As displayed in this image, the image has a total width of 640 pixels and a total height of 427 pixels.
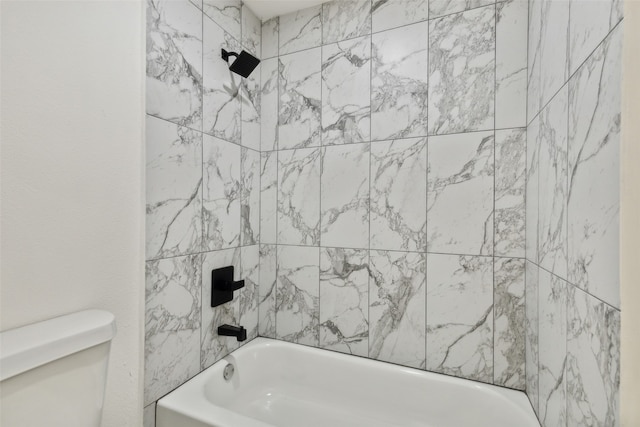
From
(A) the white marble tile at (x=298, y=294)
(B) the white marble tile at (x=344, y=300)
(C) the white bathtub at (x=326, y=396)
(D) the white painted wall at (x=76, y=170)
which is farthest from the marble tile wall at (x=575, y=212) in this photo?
(D) the white painted wall at (x=76, y=170)

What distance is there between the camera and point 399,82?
1535 mm

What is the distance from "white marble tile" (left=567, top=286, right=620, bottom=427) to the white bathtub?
0.52 m

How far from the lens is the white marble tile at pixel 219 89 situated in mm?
1456

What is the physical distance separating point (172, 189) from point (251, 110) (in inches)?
28.8

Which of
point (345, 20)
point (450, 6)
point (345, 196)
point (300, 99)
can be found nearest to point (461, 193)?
point (345, 196)

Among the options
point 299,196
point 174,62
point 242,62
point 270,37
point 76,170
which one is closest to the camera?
point 76,170

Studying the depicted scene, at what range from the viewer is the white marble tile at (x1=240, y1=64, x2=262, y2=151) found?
1.71m

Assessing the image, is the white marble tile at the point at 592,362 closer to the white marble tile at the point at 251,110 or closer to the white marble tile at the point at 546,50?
the white marble tile at the point at 546,50

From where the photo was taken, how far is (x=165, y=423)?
1.19 meters

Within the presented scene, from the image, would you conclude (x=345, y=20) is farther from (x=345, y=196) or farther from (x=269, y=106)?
(x=345, y=196)

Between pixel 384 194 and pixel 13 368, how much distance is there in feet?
4.57

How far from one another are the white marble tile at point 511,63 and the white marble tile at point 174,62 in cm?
134

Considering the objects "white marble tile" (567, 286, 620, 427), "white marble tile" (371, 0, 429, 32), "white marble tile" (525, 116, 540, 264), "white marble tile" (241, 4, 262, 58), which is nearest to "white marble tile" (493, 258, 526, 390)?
"white marble tile" (525, 116, 540, 264)

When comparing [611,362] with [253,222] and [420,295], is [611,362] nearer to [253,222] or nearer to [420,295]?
[420,295]
